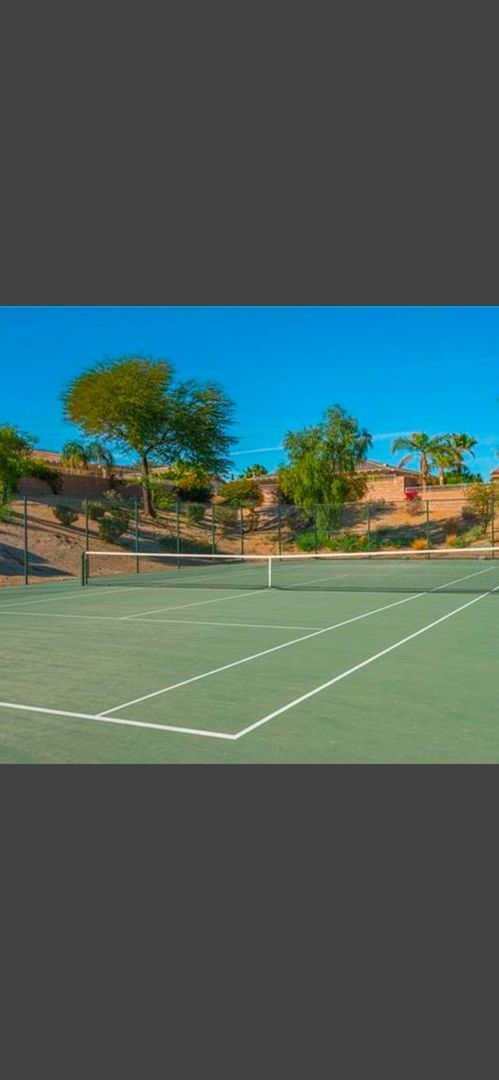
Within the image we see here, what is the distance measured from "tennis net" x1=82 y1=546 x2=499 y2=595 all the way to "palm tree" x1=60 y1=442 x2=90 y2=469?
15600 mm

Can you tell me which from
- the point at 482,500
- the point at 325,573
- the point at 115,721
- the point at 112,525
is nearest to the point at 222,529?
the point at 112,525

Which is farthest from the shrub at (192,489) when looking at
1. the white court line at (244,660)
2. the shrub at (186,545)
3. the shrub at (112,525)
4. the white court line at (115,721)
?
the white court line at (115,721)

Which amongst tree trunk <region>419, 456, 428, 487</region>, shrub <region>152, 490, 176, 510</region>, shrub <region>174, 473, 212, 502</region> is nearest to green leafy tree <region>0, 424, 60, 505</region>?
shrub <region>152, 490, 176, 510</region>

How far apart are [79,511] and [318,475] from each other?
12.9 meters

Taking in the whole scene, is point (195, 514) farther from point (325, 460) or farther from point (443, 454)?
point (443, 454)

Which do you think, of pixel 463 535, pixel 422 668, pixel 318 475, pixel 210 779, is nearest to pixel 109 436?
pixel 318 475

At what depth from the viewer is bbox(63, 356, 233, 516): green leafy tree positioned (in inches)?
1766

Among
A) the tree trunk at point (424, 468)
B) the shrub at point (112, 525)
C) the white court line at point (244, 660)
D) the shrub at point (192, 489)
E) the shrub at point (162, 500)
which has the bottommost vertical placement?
the white court line at point (244, 660)

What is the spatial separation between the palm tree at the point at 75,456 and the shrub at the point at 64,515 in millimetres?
11630

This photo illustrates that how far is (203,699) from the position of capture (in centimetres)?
671

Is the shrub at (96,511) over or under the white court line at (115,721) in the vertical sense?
over

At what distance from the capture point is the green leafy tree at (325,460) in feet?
135

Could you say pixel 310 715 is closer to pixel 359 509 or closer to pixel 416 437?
pixel 359 509

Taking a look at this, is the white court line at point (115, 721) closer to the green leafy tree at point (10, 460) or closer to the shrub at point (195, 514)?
the green leafy tree at point (10, 460)
